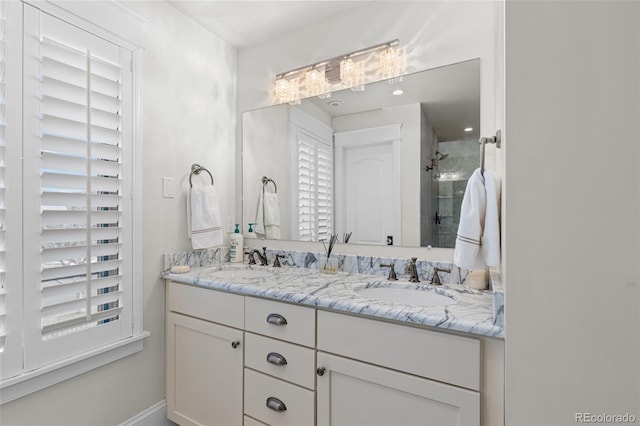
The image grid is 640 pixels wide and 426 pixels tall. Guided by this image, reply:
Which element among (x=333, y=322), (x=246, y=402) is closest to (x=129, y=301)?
(x=246, y=402)

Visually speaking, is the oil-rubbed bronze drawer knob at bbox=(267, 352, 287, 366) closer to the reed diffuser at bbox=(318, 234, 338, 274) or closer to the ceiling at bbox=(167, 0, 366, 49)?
the reed diffuser at bbox=(318, 234, 338, 274)

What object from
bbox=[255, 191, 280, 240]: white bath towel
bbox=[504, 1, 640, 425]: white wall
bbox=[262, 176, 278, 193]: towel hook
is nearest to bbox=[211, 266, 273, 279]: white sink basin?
bbox=[255, 191, 280, 240]: white bath towel

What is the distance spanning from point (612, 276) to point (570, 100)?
43 centimetres

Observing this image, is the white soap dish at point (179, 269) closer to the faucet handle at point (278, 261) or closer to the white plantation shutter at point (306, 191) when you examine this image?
the faucet handle at point (278, 261)

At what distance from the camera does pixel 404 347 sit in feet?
3.42

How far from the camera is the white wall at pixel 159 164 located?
4.59 feet

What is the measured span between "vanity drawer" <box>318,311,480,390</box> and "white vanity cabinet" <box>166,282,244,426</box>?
488mm

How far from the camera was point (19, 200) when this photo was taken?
1174 mm

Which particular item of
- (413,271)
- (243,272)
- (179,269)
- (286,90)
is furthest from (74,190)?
(413,271)

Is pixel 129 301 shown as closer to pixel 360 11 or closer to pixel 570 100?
pixel 570 100

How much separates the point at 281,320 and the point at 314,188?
85 cm

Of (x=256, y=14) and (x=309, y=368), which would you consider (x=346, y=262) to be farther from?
(x=256, y=14)

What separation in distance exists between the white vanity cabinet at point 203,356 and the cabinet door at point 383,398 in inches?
18.5

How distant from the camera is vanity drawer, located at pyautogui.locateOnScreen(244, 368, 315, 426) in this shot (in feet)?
4.04
